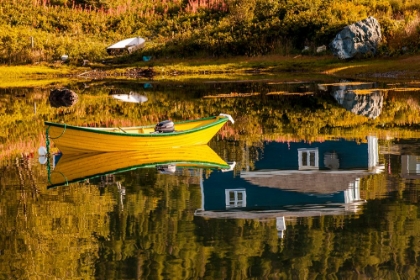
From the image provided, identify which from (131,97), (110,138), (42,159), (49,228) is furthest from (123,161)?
(131,97)

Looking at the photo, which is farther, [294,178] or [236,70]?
[236,70]

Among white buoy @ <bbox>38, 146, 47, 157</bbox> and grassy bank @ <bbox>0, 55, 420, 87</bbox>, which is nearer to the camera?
white buoy @ <bbox>38, 146, 47, 157</bbox>

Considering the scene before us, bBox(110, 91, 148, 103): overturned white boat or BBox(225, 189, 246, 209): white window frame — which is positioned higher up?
BBox(110, 91, 148, 103): overturned white boat

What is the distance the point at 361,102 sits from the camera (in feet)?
125

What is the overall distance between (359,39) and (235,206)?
45470 mm

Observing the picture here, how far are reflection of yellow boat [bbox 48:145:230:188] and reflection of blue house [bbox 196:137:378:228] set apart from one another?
1.61 metres

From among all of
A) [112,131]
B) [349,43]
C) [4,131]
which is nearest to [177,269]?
[112,131]

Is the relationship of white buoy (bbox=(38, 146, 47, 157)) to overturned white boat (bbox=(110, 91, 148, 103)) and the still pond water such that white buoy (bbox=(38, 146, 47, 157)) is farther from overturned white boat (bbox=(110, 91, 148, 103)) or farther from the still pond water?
overturned white boat (bbox=(110, 91, 148, 103))

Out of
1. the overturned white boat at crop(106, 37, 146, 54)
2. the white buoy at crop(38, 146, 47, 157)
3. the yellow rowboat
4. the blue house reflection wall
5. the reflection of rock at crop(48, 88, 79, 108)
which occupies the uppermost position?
the overturned white boat at crop(106, 37, 146, 54)

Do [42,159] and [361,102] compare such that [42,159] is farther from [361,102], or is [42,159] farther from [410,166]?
[361,102]

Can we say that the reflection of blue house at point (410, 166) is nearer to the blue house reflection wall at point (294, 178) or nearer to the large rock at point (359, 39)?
the blue house reflection wall at point (294, 178)

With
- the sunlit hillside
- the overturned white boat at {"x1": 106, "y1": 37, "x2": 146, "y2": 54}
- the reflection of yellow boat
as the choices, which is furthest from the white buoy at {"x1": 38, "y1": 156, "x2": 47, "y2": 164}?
the overturned white boat at {"x1": 106, "y1": 37, "x2": 146, "y2": 54}

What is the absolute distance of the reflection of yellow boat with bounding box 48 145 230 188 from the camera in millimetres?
21078

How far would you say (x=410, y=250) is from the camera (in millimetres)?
12805
